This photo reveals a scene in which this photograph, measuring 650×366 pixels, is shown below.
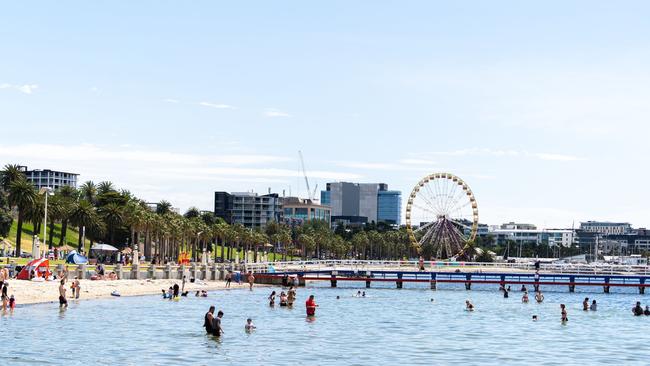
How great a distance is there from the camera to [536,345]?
190ft

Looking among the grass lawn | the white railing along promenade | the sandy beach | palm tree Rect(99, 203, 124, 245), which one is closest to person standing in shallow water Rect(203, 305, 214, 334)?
the sandy beach

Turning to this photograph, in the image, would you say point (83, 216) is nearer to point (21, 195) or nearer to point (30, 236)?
point (21, 195)

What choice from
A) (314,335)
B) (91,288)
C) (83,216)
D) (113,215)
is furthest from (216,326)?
(113,215)

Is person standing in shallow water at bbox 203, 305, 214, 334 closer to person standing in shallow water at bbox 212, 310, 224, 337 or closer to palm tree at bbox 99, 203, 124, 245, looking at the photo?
person standing in shallow water at bbox 212, 310, 224, 337

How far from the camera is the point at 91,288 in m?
81.8

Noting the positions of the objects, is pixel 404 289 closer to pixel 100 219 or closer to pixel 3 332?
pixel 100 219

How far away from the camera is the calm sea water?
4712 centimetres

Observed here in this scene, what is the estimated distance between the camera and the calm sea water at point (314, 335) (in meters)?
47.1

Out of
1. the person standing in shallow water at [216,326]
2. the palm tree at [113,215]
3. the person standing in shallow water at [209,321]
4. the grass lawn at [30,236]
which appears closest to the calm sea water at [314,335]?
the person standing in shallow water at [216,326]

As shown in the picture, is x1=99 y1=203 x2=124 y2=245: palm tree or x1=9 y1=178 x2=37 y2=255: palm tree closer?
x1=9 y1=178 x2=37 y2=255: palm tree

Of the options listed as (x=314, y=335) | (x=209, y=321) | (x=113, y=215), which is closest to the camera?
(x=209, y=321)

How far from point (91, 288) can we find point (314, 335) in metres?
29.3

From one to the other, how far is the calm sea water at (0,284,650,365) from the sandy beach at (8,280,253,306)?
2225 millimetres

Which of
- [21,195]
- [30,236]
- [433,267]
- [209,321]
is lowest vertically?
[433,267]
